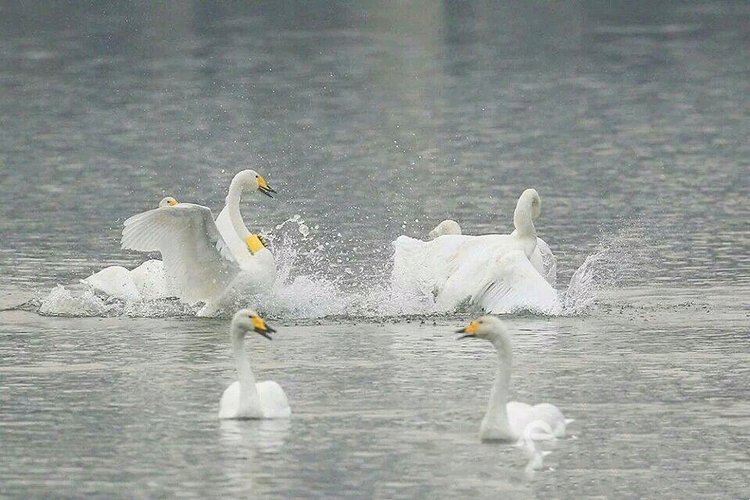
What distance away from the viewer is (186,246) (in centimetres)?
2156

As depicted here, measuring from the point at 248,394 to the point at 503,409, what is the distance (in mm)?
1940

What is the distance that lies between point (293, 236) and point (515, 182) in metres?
5.28

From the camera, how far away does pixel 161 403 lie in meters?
17.2

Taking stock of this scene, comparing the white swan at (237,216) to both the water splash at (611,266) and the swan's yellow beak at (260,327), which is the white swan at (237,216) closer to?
the water splash at (611,266)

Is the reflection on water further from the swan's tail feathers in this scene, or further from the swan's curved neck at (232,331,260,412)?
the swan's tail feathers

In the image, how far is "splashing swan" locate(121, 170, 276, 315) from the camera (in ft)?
70.1

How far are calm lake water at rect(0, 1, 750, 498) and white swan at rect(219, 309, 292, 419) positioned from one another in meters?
0.18

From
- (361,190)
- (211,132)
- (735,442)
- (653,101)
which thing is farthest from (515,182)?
(735,442)

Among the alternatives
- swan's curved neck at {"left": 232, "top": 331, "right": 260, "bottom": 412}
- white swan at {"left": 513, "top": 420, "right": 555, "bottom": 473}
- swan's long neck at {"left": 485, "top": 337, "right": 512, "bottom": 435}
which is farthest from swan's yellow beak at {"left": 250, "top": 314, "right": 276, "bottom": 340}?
white swan at {"left": 513, "top": 420, "right": 555, "bottom": 473}

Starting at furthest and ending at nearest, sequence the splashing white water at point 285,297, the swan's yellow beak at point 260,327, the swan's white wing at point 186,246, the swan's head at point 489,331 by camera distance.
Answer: the splashing white water at point 285,297 → the swan's white wing at point 186,246 → the swan's yellow beak at point 260,327 → the swan's head at point 489,331

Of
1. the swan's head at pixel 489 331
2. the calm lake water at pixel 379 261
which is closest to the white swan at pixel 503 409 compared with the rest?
the swan's head at pixel 489 331

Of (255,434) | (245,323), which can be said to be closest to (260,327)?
(245,323)

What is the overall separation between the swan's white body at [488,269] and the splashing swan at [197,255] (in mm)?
1475

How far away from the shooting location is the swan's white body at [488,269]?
2116cm
